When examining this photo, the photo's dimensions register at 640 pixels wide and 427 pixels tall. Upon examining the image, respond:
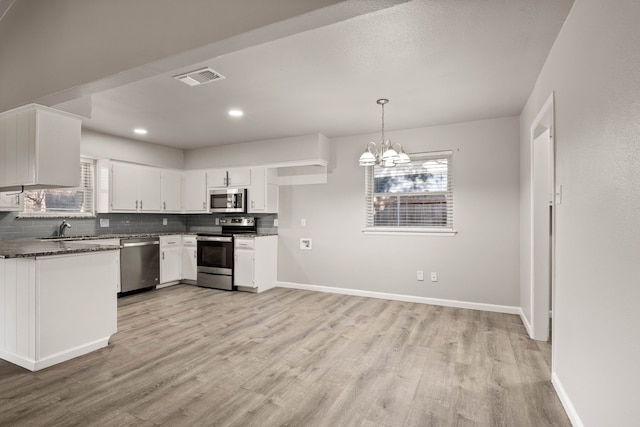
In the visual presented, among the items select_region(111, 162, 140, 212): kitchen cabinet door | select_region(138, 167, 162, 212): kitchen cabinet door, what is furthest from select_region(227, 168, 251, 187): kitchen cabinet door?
select_region(111, 162, 140, 212): kitchen cabinet door

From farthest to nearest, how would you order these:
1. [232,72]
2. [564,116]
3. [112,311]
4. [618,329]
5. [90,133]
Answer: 1. [90,133]
2. [112,311]
3. [232,72]
4. [564,116]
5. [618,329]

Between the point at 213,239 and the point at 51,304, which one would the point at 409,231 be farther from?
the point at 51,304

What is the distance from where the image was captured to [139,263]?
510 centimetres

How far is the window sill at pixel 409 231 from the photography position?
4473 mm

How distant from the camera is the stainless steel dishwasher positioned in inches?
193

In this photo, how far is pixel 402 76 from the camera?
9.68ft

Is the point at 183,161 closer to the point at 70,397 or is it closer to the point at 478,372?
the point at 70,397

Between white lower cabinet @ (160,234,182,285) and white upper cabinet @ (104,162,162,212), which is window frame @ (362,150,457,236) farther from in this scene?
white upper cabinet @ (104,162,162,212)

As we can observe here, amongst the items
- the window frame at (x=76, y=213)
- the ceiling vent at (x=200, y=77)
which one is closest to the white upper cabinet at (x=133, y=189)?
the window frame at (x=76, y=213)

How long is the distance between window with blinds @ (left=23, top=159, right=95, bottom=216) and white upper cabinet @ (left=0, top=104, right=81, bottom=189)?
113 centimetres

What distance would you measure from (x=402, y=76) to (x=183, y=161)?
471 cm

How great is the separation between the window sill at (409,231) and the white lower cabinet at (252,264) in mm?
1657

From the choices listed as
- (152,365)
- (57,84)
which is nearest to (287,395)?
(152,365)

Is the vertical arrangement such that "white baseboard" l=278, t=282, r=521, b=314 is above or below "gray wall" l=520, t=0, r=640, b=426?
below
